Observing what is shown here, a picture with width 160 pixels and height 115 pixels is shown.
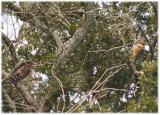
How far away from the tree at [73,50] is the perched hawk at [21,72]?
109 mm

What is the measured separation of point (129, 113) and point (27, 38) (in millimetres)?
2988

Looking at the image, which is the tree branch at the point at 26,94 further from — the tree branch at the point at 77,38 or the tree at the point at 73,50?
the tree branch at the point at 77,38

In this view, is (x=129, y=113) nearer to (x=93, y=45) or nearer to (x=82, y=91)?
(x=82, y=91)

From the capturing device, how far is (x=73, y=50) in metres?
8.98

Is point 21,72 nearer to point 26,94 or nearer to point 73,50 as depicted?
point 26,94

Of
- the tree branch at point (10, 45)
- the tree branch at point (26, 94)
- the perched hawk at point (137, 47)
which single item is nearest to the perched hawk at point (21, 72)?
the tree branch at point (26, 94)

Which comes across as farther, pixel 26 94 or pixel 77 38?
pixel 77 38

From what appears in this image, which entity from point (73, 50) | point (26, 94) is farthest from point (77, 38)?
point (26, 94)

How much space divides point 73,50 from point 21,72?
162cm

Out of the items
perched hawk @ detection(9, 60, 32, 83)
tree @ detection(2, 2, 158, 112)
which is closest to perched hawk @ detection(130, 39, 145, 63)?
tree @ detection(2, 2, 158, 112)

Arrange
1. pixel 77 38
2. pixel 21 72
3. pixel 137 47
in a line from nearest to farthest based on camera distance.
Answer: pixel 21 72 → pixel 137 47 → pixel 77 38

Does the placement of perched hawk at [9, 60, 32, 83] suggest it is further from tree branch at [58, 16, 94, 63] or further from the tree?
tree branch at [58, 16, 94, 63]

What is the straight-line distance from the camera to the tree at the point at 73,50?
8.13 meters

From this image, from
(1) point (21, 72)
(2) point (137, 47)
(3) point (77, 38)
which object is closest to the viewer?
(1) point (21, 72)
